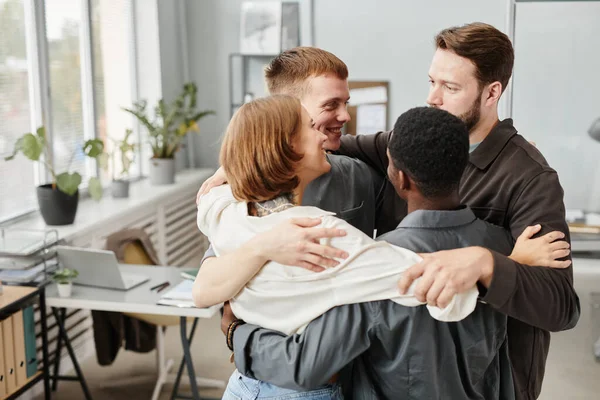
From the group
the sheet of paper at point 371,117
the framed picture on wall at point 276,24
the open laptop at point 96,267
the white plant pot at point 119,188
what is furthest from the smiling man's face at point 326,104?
the framed picture on wall at point 276,24

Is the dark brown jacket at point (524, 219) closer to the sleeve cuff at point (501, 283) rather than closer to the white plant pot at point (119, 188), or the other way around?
the sleeve cuff at point (501, 283)

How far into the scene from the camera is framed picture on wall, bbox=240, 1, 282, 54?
18.8ft

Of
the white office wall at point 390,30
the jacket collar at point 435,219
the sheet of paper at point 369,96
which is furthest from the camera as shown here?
the sheet of paper at point 369,96

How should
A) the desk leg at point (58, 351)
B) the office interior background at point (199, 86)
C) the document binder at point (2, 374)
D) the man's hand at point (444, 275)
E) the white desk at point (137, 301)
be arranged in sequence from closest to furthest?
the man's hand at point (444, 275), the document binder at point (2, 374), the white desk at point (137, 301), the desk leg at point (58, 351), the office interior background at point (199, 86)

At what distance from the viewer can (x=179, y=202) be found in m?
5.43

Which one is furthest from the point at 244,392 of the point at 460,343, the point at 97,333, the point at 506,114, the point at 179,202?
the point at 179,202

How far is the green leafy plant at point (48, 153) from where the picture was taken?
3.77m

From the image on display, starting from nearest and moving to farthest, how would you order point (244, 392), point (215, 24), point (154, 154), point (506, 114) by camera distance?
point (244, 392), point (506, 114), point (154, 154), point (215, 24)

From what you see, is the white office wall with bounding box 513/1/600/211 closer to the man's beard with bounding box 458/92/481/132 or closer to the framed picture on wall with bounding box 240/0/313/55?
the framed picture on wall with bounding box 240/0/313/55

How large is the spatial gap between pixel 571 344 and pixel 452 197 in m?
3.23

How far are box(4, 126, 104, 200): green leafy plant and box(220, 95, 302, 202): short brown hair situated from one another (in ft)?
8.61

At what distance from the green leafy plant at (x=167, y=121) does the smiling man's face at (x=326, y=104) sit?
337 cm

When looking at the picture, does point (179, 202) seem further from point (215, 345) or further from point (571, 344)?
point (571, 344)

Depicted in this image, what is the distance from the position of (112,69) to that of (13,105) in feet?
4.58
